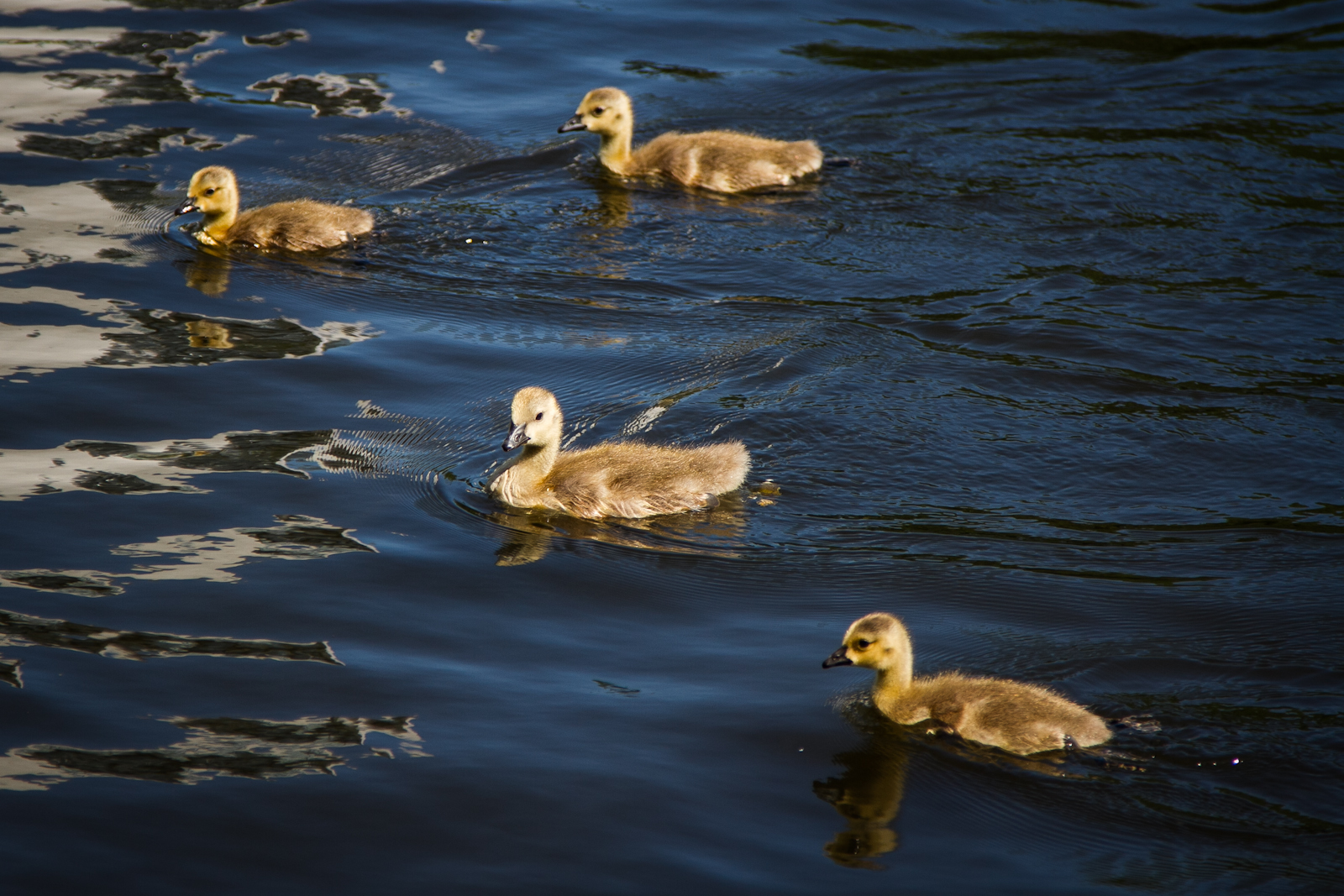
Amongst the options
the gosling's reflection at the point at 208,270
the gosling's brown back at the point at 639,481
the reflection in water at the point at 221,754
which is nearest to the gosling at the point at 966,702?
the gosling's brown back at the point at 639,481

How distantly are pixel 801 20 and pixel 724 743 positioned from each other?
Result: 993cm

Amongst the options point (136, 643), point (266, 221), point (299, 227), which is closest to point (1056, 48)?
point (299, 227)

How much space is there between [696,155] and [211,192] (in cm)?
326

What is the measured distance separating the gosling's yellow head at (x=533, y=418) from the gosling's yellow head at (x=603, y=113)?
14.0 feet

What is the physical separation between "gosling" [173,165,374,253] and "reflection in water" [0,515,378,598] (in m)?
3.18

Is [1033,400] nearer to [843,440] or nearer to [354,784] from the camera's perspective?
[843,440]

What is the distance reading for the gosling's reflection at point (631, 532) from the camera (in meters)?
5.85

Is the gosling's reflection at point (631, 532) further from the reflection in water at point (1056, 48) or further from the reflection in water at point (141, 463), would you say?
the reflection in water at point (1056, 48)

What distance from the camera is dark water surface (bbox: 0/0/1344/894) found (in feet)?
14.2

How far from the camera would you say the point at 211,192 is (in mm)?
8586

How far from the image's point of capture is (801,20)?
13133 mm

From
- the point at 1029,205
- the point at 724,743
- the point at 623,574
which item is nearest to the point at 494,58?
the point at 1029,205

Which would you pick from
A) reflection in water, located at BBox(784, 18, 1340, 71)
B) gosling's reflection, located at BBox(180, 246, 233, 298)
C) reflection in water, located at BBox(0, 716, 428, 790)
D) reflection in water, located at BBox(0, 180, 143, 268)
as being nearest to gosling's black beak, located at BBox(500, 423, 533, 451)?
reflection in water, located at BBox(0, 716, 428, 790)

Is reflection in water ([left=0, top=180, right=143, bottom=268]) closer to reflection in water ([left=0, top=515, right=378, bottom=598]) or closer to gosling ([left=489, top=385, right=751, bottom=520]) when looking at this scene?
reflection in water ([left=0, top=515, right=378, bottom=598])
